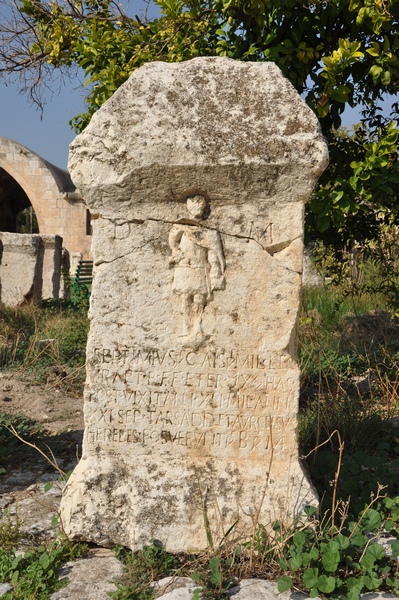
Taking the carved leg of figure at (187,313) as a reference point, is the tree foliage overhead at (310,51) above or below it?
above

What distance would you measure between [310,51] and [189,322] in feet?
7.58

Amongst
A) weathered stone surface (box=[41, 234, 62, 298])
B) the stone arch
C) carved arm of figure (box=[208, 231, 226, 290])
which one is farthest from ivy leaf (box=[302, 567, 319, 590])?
the stone arch

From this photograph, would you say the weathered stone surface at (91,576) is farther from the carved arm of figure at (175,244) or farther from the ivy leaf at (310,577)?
the carved arm of figure at (175,244)

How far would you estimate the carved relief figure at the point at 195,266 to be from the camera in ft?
9.96

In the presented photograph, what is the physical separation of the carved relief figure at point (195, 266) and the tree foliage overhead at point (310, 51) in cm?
126

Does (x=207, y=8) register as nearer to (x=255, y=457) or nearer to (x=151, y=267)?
(x=151, y=267)

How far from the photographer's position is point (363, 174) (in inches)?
156

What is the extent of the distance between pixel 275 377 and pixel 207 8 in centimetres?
356

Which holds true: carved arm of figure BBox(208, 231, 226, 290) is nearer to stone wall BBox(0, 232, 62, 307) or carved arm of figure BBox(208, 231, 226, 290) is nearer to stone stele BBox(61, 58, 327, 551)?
stone stele BBox(61, 58, 327, 551)

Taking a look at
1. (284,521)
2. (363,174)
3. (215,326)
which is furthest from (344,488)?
(363,174)

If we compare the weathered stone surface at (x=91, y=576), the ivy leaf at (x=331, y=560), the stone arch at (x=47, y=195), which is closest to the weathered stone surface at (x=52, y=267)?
the stone arch at (x=47, y=195)

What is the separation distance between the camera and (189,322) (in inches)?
121

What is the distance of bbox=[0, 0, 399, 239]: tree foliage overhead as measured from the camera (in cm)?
398

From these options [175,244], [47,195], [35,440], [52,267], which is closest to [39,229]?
[47,195]
